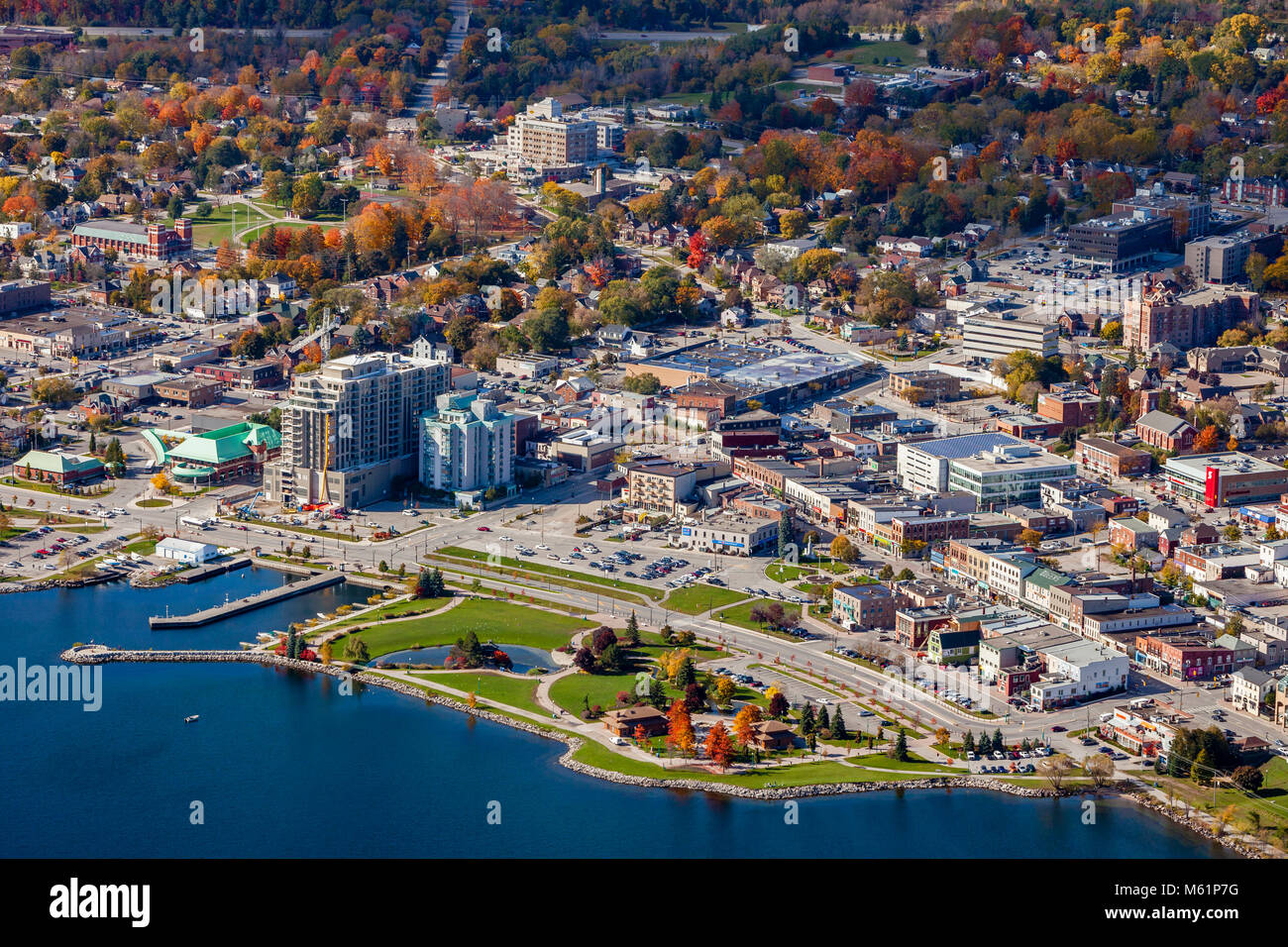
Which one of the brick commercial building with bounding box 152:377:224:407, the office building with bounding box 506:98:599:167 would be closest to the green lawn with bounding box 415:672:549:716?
the brick commercial building with bounding box 152:377:224:407

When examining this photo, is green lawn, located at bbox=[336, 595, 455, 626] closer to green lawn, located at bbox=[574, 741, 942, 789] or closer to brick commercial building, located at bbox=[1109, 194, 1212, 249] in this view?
green lawn, located at bbox=[574, 741, 942, 789]

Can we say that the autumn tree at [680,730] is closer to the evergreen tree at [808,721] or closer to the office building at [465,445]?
the evergreen tree at [808,721]

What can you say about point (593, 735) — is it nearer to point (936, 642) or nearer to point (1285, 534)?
point (936, 642)

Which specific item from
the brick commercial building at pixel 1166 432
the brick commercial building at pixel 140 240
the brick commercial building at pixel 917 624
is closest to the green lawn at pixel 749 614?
the brick commercial building at pixel 917 624

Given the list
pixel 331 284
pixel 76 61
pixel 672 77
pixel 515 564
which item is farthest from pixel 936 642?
pixel 76 61

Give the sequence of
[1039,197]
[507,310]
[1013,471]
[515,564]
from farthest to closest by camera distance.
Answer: [1039,197] < [507,310] < [1013,471] < [515,564]

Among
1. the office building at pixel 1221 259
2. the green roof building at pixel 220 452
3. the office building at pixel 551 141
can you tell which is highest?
the office building at pixel 551 141

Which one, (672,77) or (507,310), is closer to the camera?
(507,310)
